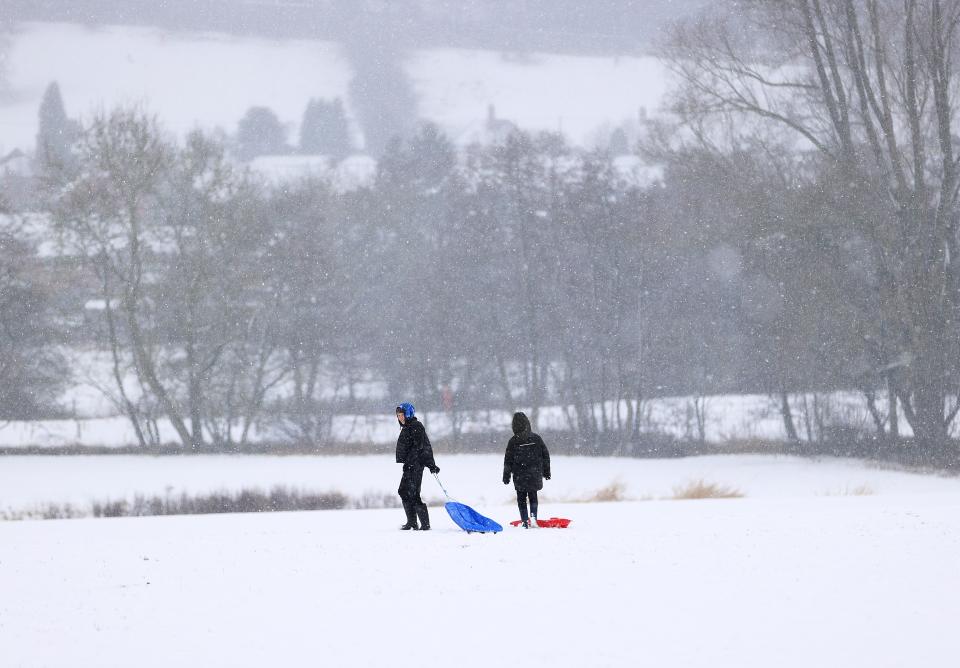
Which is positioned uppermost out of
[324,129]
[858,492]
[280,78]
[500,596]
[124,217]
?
[280,78]

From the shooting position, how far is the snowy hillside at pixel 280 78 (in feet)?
366

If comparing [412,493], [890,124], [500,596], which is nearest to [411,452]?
[412,493]

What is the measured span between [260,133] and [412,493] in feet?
351

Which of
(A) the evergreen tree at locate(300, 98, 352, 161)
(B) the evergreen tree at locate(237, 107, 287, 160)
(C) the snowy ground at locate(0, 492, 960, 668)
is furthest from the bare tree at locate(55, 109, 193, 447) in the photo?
(A) the evergreen tree at locate(300, 98, 352, 161)

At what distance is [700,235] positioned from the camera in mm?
40062

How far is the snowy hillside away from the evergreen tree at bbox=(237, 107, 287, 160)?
5.64ft

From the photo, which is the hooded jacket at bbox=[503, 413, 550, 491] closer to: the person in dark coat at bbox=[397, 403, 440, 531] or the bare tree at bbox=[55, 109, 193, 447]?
the person in dark coat at bbox=[397, 403, 440, 531]

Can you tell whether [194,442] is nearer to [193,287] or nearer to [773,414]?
[193,287]

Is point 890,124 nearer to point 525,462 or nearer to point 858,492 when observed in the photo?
point 858,492

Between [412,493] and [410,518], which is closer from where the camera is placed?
[412,493]

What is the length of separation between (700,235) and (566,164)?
10.2 m

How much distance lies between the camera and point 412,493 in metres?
14.3

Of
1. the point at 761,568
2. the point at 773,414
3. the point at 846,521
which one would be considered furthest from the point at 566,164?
the point at 761,568

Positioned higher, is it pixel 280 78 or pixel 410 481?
pixel 280 78
